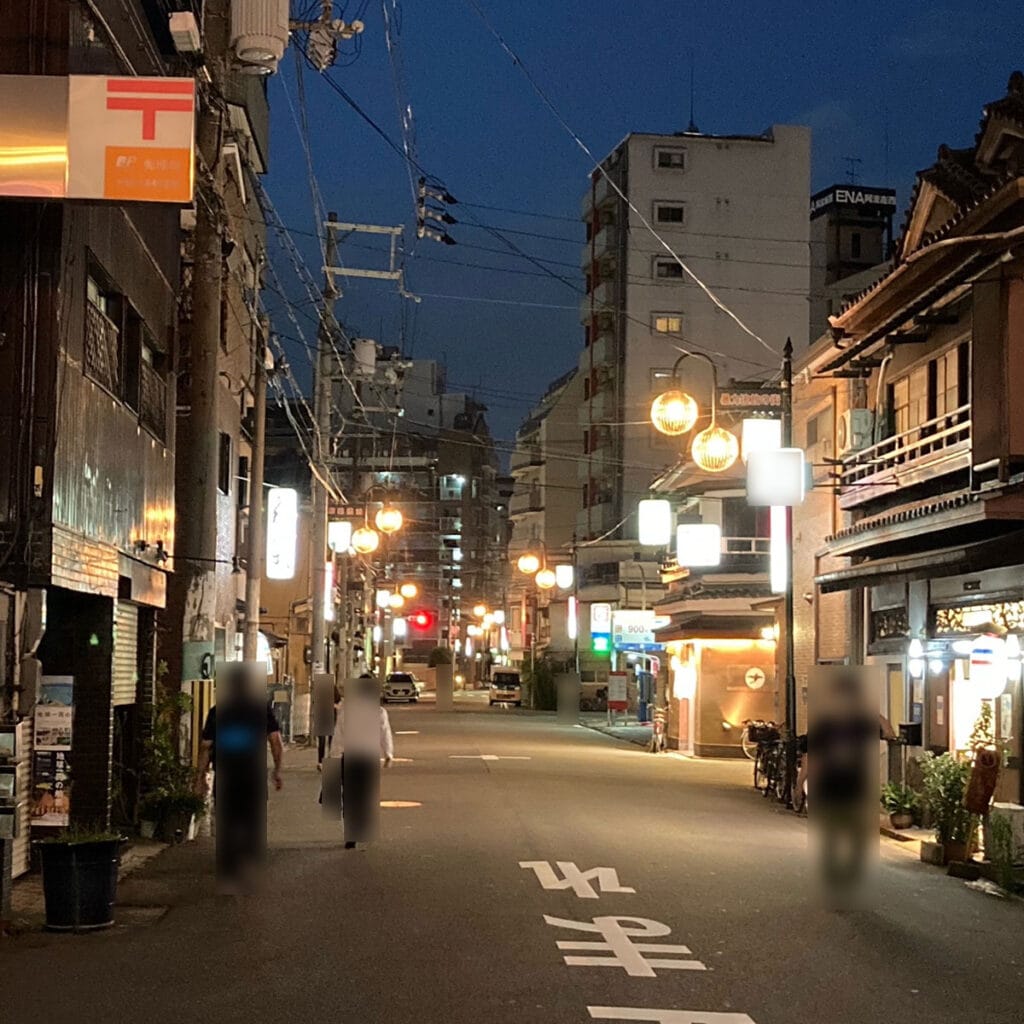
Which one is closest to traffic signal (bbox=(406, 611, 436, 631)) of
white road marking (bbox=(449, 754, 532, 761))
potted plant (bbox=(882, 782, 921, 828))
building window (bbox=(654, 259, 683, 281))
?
building window (bbox=(654, 259, 683, 281))

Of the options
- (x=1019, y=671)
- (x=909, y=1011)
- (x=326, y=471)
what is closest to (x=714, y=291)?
(x=326, y=471)

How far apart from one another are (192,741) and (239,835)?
24.4ft

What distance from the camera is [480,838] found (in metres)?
18.2

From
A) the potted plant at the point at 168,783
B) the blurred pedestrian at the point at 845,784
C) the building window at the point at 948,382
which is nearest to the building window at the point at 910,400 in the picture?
the building window at the point at 948,382

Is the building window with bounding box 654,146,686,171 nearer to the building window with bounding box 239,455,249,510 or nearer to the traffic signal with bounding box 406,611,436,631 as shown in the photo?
the building window with bounding box 239,455,249,510

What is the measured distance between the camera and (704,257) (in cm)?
6844

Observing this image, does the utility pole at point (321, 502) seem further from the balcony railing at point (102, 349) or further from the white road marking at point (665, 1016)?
the white road marking at point (665, 1016)

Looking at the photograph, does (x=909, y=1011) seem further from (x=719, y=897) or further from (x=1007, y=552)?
(x=1007, y=552)

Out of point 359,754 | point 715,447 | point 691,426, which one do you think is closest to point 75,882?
point 359,754

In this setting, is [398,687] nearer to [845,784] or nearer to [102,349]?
[102,349]

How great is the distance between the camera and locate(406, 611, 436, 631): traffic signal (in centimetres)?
11444

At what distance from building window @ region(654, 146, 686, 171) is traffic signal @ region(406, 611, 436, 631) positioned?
54.1m

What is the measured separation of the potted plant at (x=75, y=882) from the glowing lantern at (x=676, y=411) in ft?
41.7

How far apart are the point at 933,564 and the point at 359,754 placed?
8359 mm
